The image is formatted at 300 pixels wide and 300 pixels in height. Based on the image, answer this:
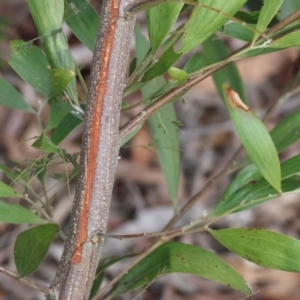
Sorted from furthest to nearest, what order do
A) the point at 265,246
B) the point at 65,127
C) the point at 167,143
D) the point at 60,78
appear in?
the point at 167,143
the point at 65,127
the point at 265,246
the point at 60,78

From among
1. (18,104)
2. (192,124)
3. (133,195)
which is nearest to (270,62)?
(192,124)

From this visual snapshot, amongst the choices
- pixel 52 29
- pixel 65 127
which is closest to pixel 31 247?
pixel 65 127

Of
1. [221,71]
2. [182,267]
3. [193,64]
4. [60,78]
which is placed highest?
[221,71]

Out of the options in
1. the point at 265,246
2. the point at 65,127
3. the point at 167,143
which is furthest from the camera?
the point at 167,143

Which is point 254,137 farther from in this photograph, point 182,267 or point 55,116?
point 55,116

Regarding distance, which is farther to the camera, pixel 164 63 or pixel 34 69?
pixel 34 69

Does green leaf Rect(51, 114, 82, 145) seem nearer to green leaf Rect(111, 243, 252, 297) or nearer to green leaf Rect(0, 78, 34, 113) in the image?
green leaf Rect(0, 78, 34, 113)

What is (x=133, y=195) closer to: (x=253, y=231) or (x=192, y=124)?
(x=192, y=124)
